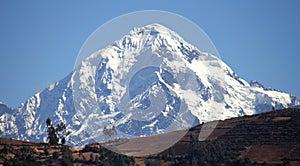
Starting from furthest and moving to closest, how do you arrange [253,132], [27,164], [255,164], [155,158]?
[253,132]
[155,158]
[255,164]
[27,164]

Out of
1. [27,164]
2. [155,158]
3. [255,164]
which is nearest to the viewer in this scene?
[27,164]

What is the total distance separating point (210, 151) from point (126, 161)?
64.7 feet

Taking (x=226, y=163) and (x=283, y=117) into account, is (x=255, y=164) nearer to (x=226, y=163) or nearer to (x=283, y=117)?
(x=226, y=163)

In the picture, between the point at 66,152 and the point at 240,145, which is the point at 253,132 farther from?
the point at 66,152

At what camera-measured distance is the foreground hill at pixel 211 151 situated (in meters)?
163

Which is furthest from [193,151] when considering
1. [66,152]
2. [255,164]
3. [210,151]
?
[66,152]

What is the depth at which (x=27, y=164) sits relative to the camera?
152 meters

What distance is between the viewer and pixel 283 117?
19850cm

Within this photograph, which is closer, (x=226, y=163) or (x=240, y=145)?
(x=226, y=163)

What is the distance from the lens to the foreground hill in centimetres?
16300

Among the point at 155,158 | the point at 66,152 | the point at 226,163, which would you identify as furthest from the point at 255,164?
the point at 66,152

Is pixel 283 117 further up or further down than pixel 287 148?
further up

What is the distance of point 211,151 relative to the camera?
168 metres

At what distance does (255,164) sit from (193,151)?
605 inches
